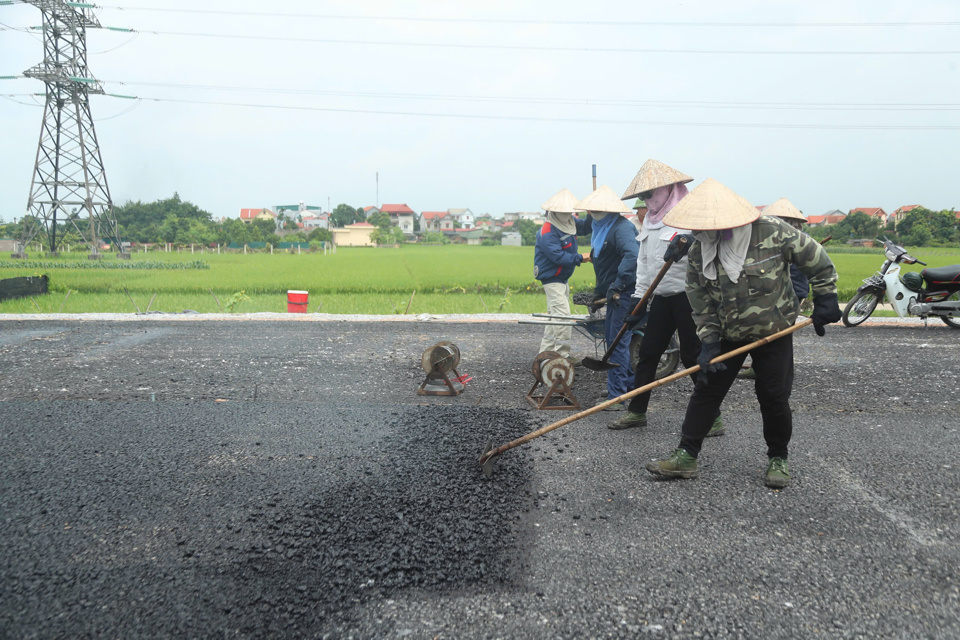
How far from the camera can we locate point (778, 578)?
253 cm

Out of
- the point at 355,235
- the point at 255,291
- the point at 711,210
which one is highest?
the point at 355,235

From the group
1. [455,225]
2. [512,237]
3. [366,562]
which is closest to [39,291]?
[366,562]

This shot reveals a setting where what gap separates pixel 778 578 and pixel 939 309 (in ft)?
26.3

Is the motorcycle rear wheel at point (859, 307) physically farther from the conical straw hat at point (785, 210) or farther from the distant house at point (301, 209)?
the distant house at point (301, 209)

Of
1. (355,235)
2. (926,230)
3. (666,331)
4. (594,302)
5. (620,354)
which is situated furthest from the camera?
(355,235)

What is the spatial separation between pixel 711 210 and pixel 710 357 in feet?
2.63

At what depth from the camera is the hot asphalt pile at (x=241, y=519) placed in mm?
2377

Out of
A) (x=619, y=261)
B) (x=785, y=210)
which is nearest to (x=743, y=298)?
(x=619, y=261)

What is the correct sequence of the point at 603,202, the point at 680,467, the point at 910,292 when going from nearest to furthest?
the point at 680,467 < the point at 603,202 < the point at 910,292

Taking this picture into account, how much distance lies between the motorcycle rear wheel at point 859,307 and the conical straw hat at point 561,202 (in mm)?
5234

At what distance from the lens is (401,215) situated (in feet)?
374

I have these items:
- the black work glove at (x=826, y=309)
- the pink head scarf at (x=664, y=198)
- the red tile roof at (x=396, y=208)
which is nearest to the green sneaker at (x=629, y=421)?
the pink head scarf at (x=664, y=198)

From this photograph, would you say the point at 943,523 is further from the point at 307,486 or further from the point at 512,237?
the point at 512,237

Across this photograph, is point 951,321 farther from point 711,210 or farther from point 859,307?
point 711,210
